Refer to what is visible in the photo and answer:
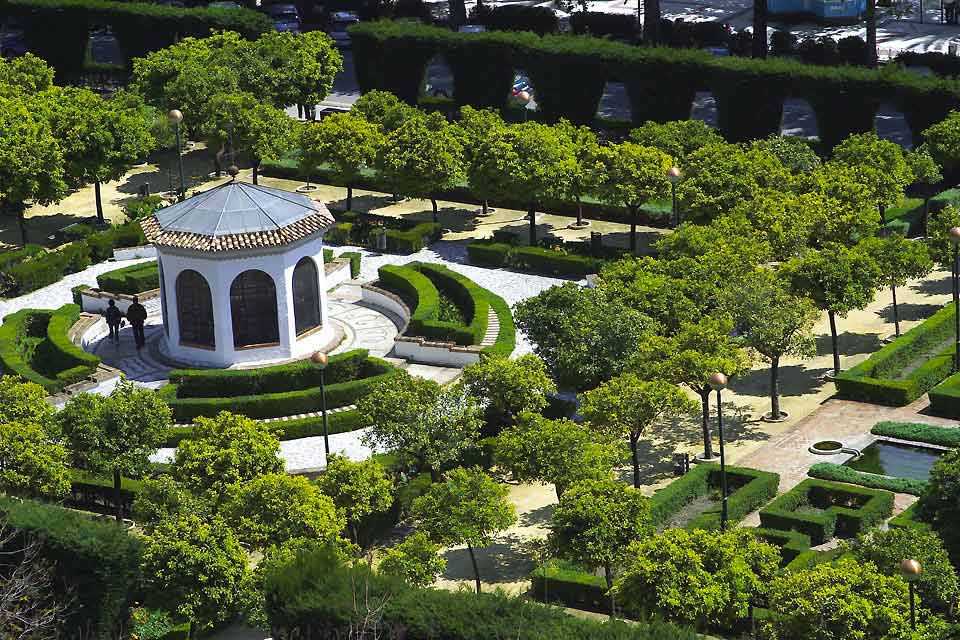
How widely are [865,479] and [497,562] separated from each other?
1460 centimetres

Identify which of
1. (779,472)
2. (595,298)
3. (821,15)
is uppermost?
(821,15)

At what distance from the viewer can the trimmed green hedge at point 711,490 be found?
65.9m

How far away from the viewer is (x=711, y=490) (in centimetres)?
6900

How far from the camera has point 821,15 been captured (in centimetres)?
13925

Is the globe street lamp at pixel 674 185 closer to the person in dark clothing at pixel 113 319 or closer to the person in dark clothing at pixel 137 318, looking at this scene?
the person in dark clothing at pixel 137 318

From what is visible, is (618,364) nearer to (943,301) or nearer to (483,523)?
(483,523)

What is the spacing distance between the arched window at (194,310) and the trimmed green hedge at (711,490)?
22.7m

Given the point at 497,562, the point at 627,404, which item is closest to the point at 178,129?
the point at 627,404

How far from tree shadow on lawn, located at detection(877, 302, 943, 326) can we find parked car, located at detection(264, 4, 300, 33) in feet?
213

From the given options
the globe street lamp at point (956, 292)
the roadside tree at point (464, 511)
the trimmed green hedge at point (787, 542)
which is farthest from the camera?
the globe street lamp at point (956, 292)

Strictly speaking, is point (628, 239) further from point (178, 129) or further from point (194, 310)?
point (194, 310)

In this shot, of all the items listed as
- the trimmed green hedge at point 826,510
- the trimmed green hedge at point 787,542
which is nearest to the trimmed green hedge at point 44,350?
the trimmed green hedge at point 826,510

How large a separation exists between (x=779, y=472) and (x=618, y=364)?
7402mm

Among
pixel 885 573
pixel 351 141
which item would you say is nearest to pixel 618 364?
pixel 885 573
